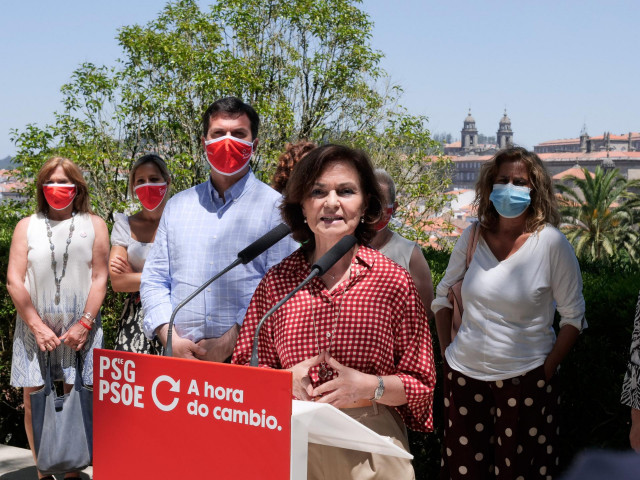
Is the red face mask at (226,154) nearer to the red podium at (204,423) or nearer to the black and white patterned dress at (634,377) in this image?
the red podium at (204,423)

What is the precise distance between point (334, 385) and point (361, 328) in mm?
198

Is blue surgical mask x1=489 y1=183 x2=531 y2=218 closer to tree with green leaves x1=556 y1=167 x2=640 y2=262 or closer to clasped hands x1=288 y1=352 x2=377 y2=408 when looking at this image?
clasped hands x1=288 y1=352 x2=377 y2=408

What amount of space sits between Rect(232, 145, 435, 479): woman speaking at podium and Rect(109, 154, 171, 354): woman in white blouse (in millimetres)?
1969

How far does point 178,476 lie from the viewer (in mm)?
1842

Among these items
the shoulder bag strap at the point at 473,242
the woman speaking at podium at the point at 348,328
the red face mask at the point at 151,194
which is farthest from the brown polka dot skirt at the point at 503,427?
the red face mask at the point at 151,194

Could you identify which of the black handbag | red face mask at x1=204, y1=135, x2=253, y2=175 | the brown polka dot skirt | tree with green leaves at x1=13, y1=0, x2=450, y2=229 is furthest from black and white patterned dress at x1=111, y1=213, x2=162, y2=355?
tree with green leaves at x1=13, y1=0, x2=450, y2=229

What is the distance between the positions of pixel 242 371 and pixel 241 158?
1.74 meters

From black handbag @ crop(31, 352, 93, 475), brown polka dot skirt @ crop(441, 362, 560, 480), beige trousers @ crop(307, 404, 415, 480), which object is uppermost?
beige trousers @ crop(307, 404, 415, 480)

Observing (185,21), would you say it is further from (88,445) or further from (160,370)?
(160,370)

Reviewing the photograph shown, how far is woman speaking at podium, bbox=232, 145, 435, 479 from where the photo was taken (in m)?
2.16

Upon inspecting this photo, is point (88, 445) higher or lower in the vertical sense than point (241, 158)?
lower

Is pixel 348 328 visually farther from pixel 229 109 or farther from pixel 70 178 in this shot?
pixel 70 178

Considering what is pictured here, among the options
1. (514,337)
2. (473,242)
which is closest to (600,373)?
(514,337)

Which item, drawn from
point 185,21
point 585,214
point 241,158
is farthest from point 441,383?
point 585,214
